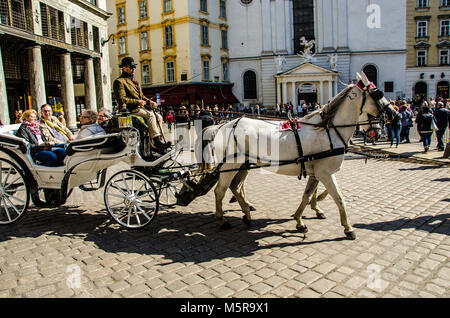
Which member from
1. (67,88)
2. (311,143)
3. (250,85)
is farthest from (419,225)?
(250,85)

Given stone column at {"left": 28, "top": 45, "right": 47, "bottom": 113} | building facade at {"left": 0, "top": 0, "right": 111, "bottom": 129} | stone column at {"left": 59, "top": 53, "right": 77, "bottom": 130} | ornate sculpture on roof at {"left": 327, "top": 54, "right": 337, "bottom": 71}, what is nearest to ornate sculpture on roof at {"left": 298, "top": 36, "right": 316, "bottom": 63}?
ornate sculpture on roof at {"left": 327, "top": 54, "right": 337, "bottom": 71}

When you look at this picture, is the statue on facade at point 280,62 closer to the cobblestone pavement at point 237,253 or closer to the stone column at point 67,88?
the stone column at point 67,88

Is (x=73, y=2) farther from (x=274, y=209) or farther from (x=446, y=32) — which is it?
(x=446, y=32)

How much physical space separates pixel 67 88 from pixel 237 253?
20571 mm

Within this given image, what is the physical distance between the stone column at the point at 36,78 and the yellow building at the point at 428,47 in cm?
3908

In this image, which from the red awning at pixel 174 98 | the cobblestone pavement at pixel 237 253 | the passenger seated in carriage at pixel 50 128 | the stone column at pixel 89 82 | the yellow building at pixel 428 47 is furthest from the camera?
the yellow building at pixel 428 47

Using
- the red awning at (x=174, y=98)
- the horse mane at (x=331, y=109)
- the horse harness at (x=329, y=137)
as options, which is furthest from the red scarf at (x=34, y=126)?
the red awning at (x=174, y=98)

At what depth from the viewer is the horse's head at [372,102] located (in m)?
5.58

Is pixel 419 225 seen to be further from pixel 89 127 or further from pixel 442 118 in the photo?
pixel 442 118

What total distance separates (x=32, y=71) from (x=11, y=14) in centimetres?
284

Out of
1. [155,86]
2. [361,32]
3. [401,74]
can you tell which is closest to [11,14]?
[155,86]

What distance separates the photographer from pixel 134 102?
21.2 feet

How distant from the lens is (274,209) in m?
7.07

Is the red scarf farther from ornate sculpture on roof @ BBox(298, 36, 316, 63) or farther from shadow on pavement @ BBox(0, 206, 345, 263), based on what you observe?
ornate sculpture on roof @ BBox(298, 36, 316, 63)
